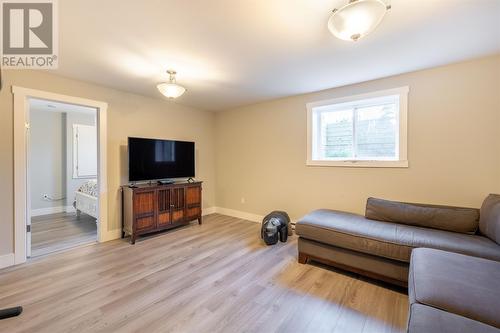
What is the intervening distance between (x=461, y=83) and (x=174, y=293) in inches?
150

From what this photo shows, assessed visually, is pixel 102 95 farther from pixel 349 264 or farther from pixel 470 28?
pixel 470 28

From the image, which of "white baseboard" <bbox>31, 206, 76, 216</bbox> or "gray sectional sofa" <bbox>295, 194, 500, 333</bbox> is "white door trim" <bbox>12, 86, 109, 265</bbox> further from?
"gray sectional sofa" <bbox>295, 194, 500, 333</bbox>

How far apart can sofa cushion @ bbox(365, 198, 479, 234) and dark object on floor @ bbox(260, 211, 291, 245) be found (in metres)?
1.16

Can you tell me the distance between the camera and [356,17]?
1.40 m

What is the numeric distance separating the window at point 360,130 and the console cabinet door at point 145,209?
2615 mm

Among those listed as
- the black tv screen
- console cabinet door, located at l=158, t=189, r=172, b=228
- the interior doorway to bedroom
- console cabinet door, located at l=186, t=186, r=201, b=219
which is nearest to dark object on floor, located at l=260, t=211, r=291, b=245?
console cabinet door, located at l=186, t=186, r=201, b=219

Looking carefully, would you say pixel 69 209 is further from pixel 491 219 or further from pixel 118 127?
pixel 491 219

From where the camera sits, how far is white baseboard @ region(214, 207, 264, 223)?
4347 mm

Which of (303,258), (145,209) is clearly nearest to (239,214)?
(145,209)

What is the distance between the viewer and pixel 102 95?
3.27 m

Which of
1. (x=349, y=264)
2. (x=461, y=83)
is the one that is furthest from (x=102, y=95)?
(x=461, y=83)

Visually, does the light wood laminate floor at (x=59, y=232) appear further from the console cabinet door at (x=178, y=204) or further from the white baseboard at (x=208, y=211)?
the white baseboard at (x=208, y=211)

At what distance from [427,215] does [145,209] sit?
3679mm

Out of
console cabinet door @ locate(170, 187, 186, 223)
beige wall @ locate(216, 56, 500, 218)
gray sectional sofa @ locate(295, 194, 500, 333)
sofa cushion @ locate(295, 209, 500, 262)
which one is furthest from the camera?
console cabinet door @ locate(170, 187, 186, 223)
